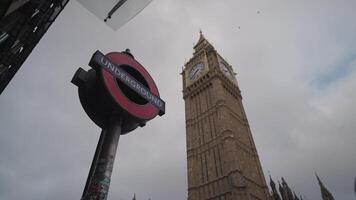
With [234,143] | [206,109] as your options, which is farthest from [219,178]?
[206,109]

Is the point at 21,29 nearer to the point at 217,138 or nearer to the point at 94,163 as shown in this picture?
the point at 94,163

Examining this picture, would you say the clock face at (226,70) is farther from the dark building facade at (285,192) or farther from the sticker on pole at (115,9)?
the sticker on pole at (115,9)

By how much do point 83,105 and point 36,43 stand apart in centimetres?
1175

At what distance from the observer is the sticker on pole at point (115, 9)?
24.2 ft

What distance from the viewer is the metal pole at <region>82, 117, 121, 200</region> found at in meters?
3.99

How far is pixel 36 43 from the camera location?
14.0 metres

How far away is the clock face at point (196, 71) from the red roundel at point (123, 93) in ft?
141

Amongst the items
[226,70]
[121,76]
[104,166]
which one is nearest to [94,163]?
[104,166]

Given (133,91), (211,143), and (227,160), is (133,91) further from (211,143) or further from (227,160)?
(211,143)

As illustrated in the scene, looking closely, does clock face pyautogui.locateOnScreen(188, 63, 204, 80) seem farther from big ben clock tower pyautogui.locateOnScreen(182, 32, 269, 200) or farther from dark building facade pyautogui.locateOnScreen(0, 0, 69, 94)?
dark building facade pyautogui.locateOnScreen(0, 0, 69, 94)

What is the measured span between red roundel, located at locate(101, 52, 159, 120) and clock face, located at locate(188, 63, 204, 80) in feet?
141

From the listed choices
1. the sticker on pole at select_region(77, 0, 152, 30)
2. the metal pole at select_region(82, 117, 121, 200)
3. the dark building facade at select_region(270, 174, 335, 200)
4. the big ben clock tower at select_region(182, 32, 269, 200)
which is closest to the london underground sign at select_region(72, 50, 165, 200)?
the metal pole at select_region(82, 117, 121, 200)

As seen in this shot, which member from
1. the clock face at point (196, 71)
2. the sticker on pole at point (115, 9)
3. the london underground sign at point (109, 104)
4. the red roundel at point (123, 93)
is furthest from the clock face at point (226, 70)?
the london underground sign at point (109, 104)

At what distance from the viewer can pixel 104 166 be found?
4336 millimetres
